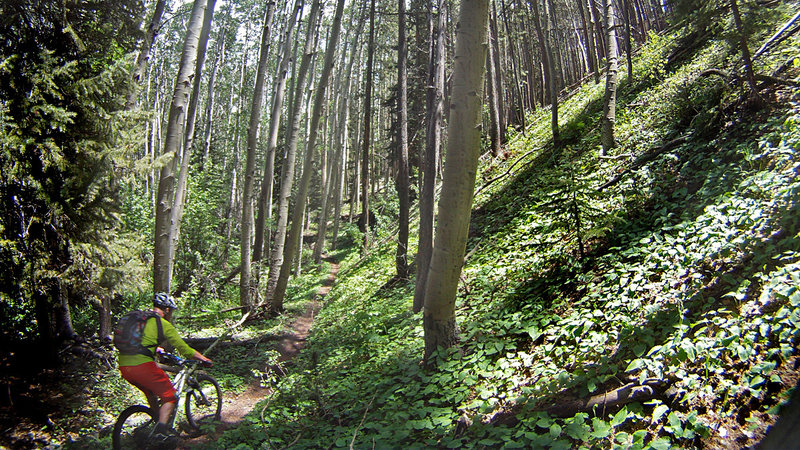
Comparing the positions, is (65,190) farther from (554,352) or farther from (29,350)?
(554,352)

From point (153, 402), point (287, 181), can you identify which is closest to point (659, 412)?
point (153, 402)

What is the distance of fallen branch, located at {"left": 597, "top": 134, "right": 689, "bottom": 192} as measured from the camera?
632 cm

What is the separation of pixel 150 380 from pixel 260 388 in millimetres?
2955

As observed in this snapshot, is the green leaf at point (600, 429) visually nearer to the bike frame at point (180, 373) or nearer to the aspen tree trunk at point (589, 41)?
the bike frame at point (180, 373)

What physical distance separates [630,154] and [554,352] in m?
4.33

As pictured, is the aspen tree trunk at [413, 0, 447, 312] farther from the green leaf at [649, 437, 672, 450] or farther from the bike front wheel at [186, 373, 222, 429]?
the green leaf at [649, 437, 672, 450]

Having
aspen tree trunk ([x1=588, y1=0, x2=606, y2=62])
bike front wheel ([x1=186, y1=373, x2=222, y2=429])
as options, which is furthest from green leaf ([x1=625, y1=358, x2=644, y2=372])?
aspen tree trunk ([x1=588, y1=0, x2=606, y2=62])

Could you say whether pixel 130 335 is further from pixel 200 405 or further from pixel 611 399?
pixel 611 399

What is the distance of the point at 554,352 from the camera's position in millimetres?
4156

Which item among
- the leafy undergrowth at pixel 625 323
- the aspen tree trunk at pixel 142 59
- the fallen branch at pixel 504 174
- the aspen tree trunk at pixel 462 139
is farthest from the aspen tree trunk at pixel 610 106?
the aspen tree trunk at pixel 142 59

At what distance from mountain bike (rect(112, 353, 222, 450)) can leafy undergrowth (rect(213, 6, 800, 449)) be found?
755mm

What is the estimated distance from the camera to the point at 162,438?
4.64 m

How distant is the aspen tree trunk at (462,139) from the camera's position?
166 inches

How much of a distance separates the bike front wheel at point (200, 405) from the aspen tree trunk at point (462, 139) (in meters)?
3.90
